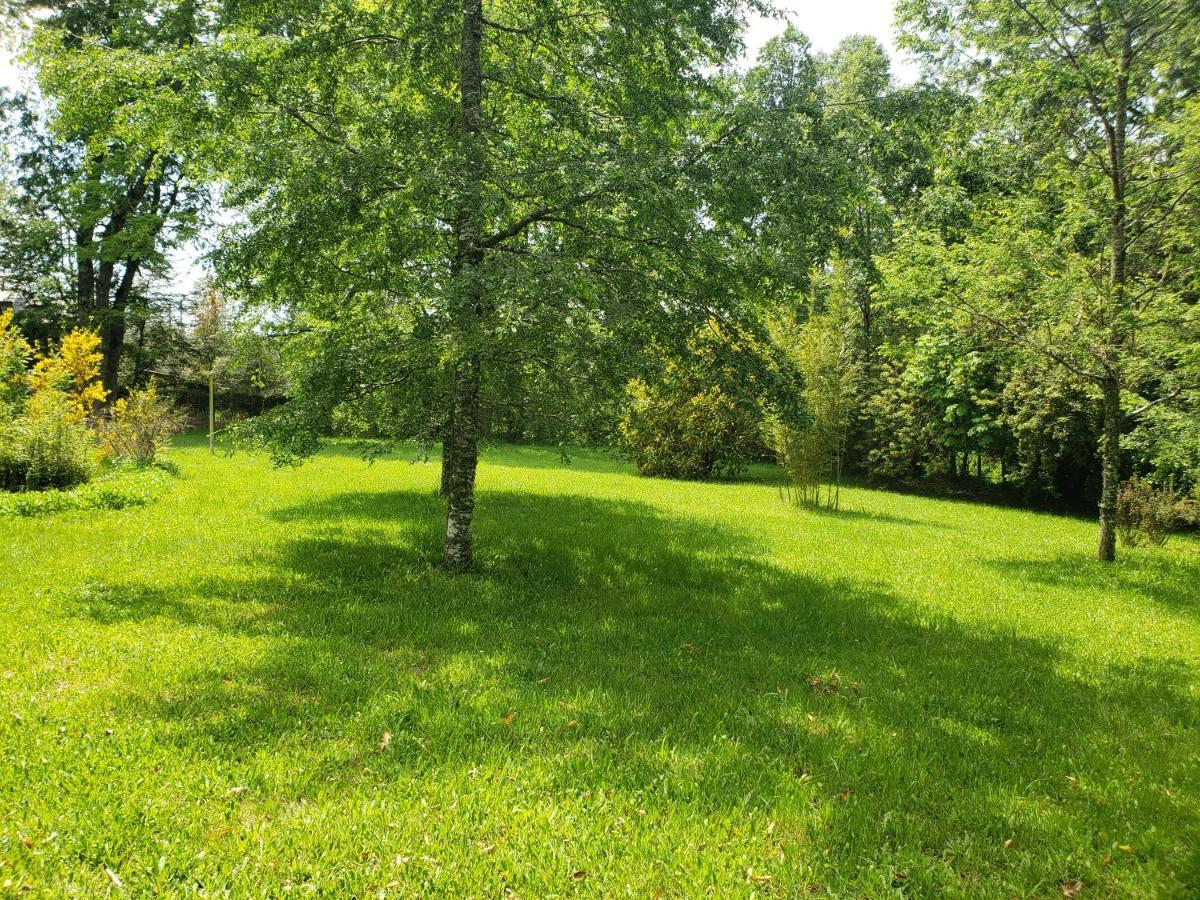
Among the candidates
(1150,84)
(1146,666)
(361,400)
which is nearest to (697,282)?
(361,400)

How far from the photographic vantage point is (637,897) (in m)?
2.61

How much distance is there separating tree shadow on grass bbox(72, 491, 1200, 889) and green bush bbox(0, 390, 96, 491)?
5.56 m

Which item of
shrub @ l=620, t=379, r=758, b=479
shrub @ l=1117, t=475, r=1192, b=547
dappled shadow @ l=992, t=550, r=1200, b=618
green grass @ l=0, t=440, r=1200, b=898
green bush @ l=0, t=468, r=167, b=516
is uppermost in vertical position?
shrub @ l=620, t=379, r=758, b=479

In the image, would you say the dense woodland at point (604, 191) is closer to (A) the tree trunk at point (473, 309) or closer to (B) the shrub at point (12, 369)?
(A) the tree trunk at point (473, 309)

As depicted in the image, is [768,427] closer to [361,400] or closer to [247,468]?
[361,400]

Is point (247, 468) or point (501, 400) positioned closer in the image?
point (501, 400)

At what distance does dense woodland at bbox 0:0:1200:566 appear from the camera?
Answer: 19.9ft

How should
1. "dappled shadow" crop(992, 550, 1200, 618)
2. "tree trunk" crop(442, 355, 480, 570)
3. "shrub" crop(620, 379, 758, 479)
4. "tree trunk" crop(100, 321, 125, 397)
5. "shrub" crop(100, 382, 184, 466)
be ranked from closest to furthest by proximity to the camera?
"tree trunk" crop(442, 355, 480, 570), "dappled shadow" crop(992, 550, 1200, 618), "shrub" crop(100, 382, 184, 466), "shrub" crop(620, 379, 758, 479), "tree trunk" crop(100, 321, 125, 397)

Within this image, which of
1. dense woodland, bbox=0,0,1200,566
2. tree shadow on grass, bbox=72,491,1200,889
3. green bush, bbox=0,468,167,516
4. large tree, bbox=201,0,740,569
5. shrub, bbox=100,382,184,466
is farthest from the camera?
shrub, bbox=100,382,184,466

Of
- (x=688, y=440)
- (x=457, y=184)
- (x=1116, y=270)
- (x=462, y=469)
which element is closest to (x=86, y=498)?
(x=462, y=469)

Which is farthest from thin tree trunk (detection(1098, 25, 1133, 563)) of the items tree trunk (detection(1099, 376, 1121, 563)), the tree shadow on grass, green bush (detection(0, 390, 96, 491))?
green bush (detection(0, 390, 96, 491))

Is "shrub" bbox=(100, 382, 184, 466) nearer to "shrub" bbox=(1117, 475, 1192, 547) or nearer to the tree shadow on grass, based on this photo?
the tree shadow on grass

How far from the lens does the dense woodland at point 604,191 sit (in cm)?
607

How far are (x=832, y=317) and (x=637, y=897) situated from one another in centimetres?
1342
